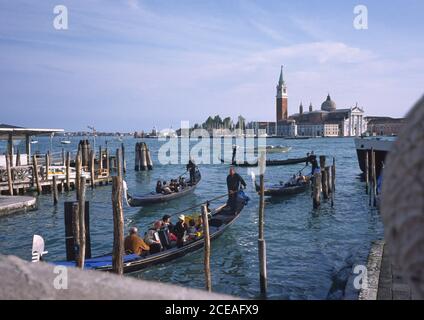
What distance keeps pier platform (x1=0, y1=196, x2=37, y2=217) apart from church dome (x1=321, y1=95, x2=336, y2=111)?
14521cm

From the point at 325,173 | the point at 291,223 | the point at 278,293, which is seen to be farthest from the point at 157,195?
the point at 278,293

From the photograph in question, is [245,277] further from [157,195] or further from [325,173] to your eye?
[325,173]

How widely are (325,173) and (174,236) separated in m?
11.5

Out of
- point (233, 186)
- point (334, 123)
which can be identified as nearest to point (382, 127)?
point (334, 123)

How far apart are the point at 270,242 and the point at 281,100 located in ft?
450

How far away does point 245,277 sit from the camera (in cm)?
940

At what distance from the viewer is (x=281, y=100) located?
14575cm

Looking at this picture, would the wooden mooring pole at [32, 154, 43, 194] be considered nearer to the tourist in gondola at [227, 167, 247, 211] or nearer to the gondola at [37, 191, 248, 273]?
the tourist in gondola at [227, 167, 247, 211]

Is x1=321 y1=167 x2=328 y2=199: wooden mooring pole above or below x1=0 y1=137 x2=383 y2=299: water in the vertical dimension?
above

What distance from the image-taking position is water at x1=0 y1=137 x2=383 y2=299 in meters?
9.01

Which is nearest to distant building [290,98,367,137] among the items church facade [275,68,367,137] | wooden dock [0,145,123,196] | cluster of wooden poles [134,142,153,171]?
church facade [275,68,367,137]

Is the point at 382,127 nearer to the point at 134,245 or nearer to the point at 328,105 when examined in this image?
the point at 328,105

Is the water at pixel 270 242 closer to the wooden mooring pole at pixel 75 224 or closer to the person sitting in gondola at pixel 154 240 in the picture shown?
the person sitting in gondola at pixel 154 240
